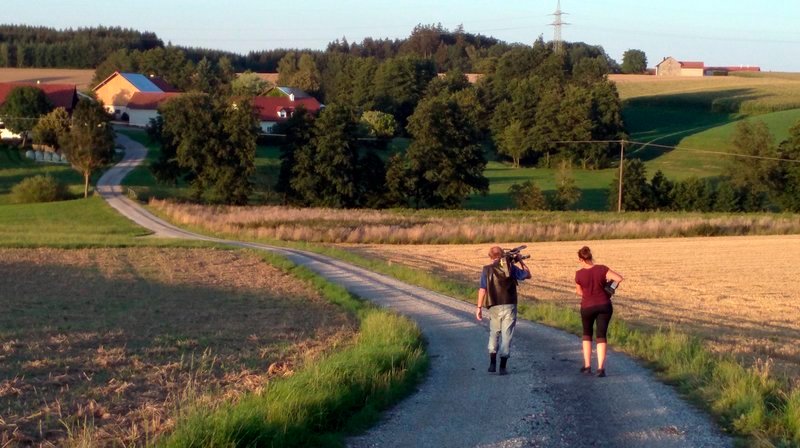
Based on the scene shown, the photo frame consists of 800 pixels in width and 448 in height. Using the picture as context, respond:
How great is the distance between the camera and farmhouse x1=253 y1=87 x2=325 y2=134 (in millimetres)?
100750

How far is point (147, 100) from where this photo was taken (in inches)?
4299

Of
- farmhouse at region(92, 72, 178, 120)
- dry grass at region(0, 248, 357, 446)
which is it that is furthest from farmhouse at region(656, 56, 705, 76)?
dry grass at region(0, 248, 357, 446)

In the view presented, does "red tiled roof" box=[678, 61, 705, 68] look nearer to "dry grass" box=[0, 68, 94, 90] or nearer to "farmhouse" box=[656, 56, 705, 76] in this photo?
"farmhouse" box=[656, 56, 705, 76]

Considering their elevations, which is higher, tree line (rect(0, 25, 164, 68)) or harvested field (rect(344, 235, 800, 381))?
tree line (rect(0, 25, 164, 68))

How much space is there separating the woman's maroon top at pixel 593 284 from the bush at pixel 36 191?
184 ft

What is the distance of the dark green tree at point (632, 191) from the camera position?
6919 centimetres

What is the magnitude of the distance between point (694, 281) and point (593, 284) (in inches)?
844

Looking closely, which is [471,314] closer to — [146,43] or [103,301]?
[103,301]

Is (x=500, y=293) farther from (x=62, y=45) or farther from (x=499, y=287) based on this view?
(x=62, y=45)

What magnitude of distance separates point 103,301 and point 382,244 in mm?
25331

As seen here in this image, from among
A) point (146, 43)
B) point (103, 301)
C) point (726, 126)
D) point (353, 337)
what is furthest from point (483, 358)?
point (146, 43)

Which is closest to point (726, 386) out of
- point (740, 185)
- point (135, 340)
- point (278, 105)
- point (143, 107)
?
point (135, 340)

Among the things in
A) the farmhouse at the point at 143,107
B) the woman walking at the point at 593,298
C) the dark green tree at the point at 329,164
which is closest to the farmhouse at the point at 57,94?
the farmhouse at the point at 143,107

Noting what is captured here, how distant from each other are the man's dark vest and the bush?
55381mm
